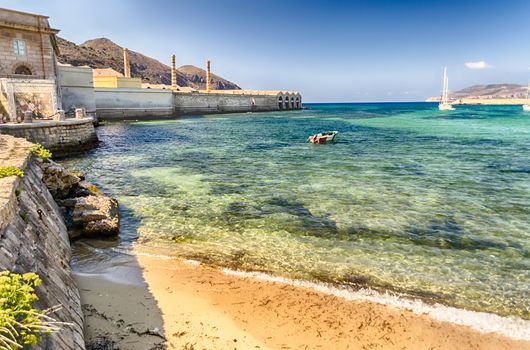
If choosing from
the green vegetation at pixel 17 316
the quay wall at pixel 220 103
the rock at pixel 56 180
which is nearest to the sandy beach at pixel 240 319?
the green vegetation at pixel 17 316

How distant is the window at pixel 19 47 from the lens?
29214mm

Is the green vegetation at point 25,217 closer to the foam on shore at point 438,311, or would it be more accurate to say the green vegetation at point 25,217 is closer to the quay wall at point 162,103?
the foam on shore at point 438,311

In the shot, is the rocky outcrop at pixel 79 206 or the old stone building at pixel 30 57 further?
the old stone building at pixel 30 57

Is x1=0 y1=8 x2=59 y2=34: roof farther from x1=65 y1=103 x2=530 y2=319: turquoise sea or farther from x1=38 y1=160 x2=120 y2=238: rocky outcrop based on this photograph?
x1=38 y1=160 x2=120 y2=238: rocky outcrop

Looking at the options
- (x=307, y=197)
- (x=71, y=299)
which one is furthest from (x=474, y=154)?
(x=71, y=299)

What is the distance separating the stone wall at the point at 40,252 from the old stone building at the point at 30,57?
20234mm

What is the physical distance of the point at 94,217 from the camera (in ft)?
30.3

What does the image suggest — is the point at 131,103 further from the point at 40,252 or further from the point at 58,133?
the point at 40,252

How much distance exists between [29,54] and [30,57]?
0.25m

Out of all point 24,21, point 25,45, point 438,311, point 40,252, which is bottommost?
point 438,311

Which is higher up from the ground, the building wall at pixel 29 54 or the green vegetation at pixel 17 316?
the building wall at pixel 29 54

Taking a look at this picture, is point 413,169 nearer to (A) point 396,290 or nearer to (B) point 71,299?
(A) point 396,290

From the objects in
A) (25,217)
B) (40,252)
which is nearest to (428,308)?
(40,252)

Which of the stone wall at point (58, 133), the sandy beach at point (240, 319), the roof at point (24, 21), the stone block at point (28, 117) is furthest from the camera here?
the roof at point (24, 21)
